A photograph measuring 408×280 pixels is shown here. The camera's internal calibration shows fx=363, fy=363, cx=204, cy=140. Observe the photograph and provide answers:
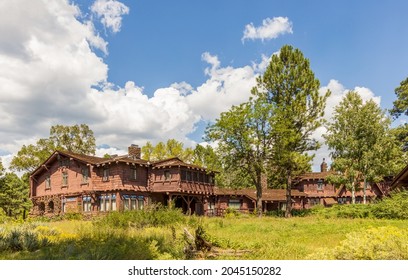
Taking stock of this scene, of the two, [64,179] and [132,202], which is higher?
[64,179]

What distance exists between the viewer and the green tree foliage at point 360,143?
4334 cm

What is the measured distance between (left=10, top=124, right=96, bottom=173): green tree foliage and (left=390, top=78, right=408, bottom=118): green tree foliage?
46.5 metres

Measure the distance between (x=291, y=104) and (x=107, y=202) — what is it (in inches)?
894

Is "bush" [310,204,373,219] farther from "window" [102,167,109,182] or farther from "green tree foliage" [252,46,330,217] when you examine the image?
"window" [102,167,109,182]

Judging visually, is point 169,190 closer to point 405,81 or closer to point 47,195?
point 47,195

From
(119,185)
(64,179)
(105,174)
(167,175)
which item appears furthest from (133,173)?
(64,179)

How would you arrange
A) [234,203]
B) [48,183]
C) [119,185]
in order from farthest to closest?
[234,203] < [48,183] < [119,185]

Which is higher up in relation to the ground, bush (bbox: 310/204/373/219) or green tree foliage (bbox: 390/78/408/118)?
green tree foliage (bbox: 390/78/408/118)

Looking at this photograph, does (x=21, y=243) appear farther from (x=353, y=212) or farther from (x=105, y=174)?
(x=353, y=212)

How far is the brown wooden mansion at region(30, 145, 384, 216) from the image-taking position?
129 ft

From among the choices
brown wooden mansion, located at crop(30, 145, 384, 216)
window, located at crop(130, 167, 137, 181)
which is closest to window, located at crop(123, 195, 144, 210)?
brown wooden mansion, located at crop(30, 145, 384, 216)

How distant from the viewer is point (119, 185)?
38281 mm

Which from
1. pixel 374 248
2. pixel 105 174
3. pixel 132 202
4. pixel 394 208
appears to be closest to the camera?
pixel 374 248
